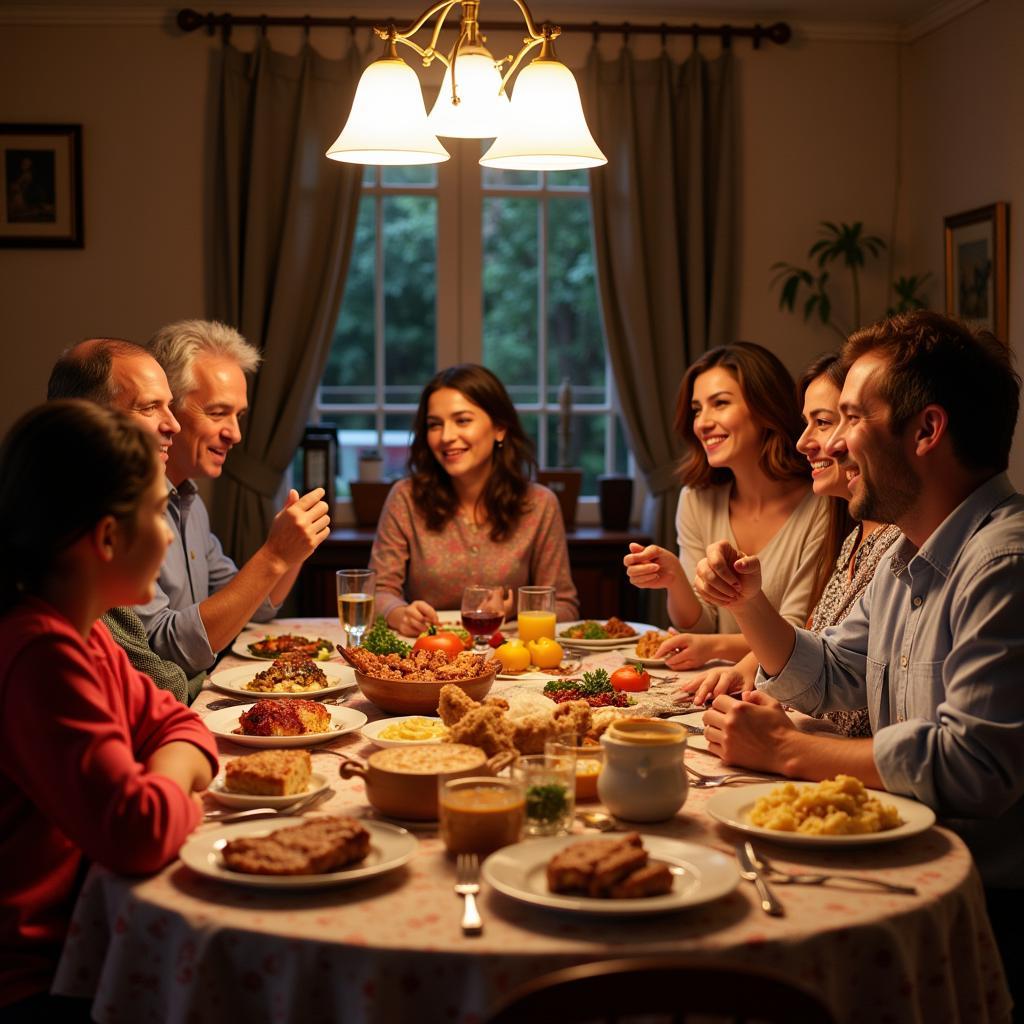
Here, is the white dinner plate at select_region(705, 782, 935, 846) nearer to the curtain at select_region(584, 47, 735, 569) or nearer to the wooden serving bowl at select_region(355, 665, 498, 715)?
the wooden serving bowl at select_region(355, 665, 498, 715)

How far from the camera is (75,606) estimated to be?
1.55 metres

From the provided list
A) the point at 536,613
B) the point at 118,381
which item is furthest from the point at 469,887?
the point at 118,381

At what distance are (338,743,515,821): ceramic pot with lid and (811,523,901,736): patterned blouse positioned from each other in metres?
0.79

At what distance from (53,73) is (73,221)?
24.3 inches

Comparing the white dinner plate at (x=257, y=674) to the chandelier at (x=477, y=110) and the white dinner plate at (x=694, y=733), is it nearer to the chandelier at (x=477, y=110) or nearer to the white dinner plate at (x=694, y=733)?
the white dinner plate at (x=694, y=733)

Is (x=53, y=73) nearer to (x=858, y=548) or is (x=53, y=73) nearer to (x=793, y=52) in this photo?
(x=793, y=52)

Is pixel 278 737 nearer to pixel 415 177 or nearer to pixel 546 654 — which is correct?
pixel 546 654

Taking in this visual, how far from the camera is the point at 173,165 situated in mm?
5117

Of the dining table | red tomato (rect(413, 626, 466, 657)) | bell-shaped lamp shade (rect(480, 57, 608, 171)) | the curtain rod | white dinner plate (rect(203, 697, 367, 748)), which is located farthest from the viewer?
the curtain rod

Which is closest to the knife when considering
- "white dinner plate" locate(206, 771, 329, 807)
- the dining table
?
the dining table

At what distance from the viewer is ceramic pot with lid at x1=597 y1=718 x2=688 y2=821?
1.61m

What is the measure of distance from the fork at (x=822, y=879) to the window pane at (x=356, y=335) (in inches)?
168

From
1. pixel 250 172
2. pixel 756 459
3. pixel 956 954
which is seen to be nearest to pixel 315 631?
pixel 756 459

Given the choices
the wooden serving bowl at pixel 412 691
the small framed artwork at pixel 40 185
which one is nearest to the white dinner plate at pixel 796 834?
the wooden serving bowl at pixel 412 691
